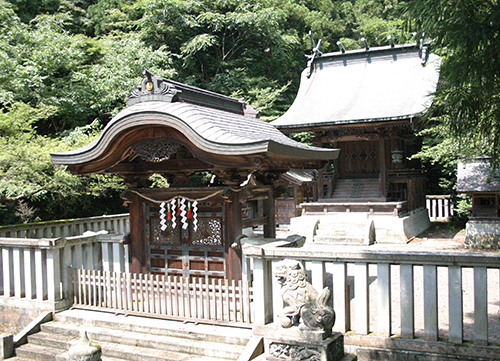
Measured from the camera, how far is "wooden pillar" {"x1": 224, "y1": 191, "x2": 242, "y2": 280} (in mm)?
7047

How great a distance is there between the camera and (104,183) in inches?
545

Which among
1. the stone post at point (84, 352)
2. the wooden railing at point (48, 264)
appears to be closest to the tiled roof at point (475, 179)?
the wooden railing at point (48, 264)

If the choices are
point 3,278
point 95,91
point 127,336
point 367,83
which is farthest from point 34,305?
point 367,83

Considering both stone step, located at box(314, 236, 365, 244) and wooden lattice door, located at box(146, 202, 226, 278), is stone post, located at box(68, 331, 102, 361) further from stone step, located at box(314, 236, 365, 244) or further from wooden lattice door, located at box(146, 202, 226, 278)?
stone step, located at box(314, 236, 365, 244)

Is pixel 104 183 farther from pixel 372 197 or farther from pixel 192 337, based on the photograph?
pixel 372 197

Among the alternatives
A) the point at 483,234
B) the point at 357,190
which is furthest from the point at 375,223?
the point at 483,234

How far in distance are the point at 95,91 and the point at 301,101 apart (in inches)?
370

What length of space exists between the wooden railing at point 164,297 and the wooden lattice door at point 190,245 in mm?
384

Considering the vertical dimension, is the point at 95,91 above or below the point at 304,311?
above

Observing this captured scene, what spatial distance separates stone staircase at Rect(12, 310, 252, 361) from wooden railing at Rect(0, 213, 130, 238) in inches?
162

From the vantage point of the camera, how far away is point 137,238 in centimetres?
785

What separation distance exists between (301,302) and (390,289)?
3.68 ft

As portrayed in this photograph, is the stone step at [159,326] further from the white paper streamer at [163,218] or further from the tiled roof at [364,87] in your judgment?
the tiled roof at [364,87]

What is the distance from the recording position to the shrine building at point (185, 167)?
6.54 metres
